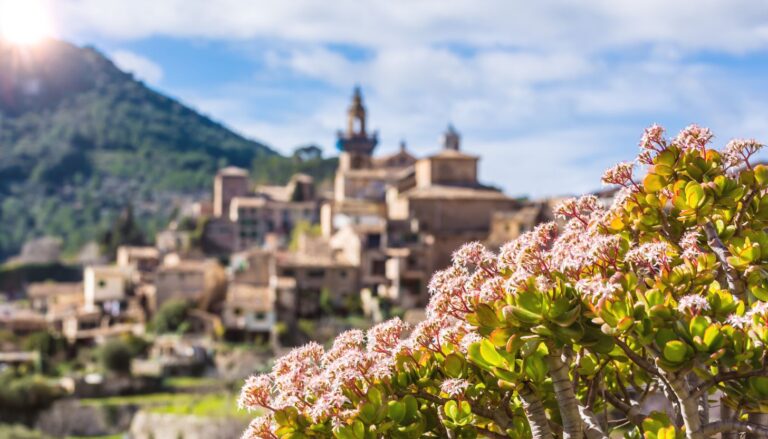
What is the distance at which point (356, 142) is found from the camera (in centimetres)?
7856

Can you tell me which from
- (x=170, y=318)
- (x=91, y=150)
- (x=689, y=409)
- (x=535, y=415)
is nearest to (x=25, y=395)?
(x=170, y=318)

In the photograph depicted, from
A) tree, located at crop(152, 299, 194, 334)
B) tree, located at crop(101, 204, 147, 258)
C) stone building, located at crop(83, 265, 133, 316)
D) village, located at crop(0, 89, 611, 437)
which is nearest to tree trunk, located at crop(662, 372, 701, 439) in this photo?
village, located at crop(0, 89, 611, 437)

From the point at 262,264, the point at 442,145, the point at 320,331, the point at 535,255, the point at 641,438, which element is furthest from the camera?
the point at 442,145

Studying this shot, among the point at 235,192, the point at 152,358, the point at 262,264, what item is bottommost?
the point at 152,358

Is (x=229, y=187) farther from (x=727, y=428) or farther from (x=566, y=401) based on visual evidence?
(x=727, y=428)

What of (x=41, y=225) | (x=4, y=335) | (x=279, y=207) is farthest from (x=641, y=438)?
(x=41, y=225)

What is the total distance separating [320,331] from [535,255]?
4462cm

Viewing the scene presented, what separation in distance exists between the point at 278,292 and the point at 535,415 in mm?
46203

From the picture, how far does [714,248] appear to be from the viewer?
411 centimetres

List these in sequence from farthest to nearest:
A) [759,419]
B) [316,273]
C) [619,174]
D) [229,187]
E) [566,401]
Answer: [229,187] → [316,273] → [619,174] → [759,419] → [566,401]

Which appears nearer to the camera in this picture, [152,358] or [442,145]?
[152,358]

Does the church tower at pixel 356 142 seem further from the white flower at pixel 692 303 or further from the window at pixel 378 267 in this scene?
the white flower at pixel 692 303

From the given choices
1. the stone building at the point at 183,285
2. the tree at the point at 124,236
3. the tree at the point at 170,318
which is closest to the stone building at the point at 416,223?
the stone building at the point at 183,285

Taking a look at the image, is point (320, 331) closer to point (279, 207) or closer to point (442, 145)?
point (442, 145)
